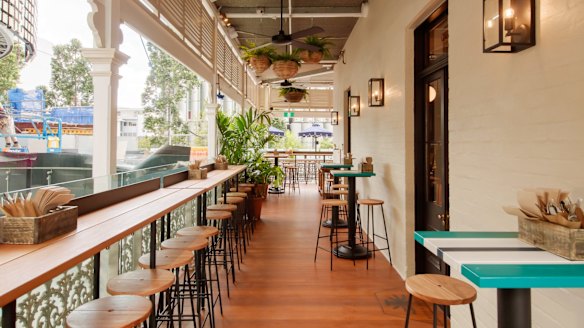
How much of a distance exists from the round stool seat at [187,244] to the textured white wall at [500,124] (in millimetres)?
1710

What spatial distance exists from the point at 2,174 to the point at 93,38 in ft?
4.09

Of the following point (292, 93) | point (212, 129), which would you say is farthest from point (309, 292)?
point (292, 93)

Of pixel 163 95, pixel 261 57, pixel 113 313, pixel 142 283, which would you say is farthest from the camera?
pixel 261 57

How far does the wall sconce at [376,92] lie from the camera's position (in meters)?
4.41

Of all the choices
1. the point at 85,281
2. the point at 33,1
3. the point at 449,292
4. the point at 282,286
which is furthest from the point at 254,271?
the point at 33,1

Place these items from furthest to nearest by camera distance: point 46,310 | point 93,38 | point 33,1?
point 93,38 → point 33,1 → point 46,310

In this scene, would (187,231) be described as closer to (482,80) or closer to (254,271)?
(254,271)

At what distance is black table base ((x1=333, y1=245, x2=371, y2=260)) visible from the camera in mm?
4211

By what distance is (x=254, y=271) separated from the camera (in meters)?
3.79

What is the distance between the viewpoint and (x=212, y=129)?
585cm

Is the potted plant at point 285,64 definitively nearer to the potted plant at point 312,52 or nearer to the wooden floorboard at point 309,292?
the potted plant at point 312,52

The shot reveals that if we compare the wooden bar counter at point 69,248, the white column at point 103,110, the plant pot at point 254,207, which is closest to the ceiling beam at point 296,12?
the plant pot at point 254,207

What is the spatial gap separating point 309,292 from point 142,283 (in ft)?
5.94

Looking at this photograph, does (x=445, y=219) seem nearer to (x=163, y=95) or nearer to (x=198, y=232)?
(x=198, y=232)
